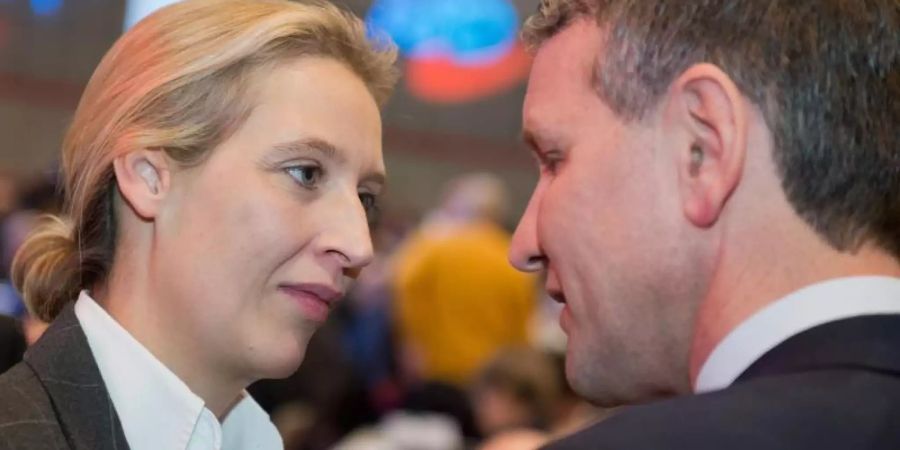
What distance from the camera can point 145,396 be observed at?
1795 mm

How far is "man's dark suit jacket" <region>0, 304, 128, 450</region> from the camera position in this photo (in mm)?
1672

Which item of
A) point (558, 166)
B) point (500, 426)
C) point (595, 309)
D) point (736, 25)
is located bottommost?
point (500, 426)

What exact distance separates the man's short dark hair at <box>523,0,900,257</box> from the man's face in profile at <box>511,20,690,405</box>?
1.7 inches

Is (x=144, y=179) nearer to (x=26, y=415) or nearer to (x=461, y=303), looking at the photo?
(x=26, y=415)

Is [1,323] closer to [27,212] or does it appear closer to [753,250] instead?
[753,250]

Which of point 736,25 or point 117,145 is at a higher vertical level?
point 736,25

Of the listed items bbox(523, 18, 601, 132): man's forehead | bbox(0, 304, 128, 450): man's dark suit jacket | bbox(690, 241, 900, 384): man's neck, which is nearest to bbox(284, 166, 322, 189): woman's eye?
bbox(0, 304, 128, 450): man's dark suit jacket

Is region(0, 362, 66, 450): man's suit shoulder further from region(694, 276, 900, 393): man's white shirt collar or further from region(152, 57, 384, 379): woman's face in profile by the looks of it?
region(694, 276, 900, 393): man's white shirt collar

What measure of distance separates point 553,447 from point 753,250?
0.31 metres

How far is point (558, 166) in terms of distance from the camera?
1.42 meters

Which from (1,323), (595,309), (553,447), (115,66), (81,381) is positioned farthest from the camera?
(1,323)

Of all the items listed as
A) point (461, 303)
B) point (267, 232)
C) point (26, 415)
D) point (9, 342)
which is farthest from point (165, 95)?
point (461, 303)

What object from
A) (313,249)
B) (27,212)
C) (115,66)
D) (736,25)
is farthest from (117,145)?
(27,212)

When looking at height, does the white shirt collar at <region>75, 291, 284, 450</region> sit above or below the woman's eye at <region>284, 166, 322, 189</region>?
below
